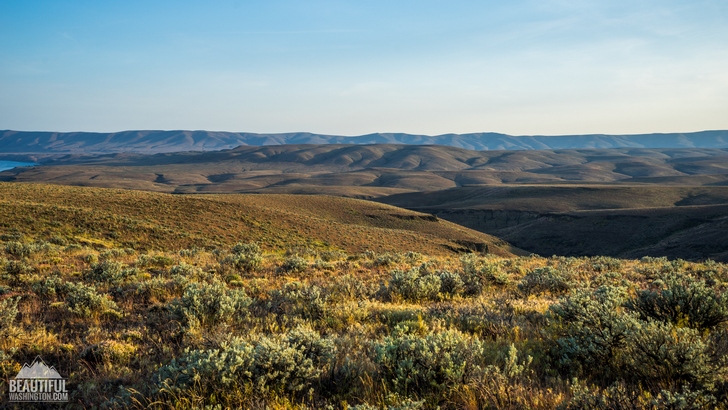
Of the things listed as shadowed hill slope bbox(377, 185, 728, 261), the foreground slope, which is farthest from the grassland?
shadowed hill slope bbox(377, 185, 728, 261)

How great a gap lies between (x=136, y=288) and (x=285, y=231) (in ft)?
Result: 101

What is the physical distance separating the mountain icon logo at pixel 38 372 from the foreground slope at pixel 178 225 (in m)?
21.3

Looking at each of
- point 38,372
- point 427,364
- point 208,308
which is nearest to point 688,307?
point 427,364

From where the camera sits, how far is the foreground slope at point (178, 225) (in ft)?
83.5

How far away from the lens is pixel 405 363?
3.94m

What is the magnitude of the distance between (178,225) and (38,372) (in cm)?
3121

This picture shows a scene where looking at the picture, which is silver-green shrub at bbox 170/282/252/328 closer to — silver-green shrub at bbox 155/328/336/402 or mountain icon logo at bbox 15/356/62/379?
mountain icon logo at bbox 15/356/62/379

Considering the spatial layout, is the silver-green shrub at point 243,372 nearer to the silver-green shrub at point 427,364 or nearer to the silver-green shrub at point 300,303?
the silver-green shrub at point 427,364

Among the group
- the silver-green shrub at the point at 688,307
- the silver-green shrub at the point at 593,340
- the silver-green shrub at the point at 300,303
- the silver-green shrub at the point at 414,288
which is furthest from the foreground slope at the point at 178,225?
the silver-green shrub at the point at 688,307

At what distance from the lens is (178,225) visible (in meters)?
33.0

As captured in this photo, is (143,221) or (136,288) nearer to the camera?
(136,288)

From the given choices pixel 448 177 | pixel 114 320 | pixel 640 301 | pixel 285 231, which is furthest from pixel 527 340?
pixel 448 177

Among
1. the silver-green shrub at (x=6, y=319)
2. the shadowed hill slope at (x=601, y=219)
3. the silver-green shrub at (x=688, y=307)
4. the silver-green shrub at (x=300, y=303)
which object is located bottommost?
the shadowed hill slope at (x=601, y=219)

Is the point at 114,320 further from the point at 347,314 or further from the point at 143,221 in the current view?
the point at 143,221
